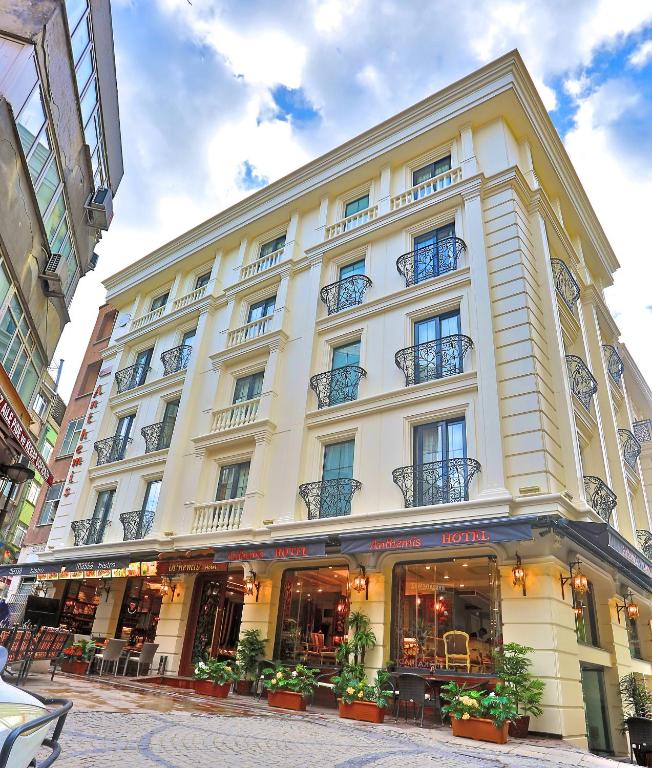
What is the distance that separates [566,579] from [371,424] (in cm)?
512

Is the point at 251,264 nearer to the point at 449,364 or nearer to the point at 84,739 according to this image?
the point at 449,364

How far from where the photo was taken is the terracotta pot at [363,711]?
8977 mm

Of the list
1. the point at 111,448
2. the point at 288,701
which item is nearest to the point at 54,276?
the point at 111,448

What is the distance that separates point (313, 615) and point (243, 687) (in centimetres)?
208

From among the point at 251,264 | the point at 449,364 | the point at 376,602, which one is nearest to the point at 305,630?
the point at 376,602

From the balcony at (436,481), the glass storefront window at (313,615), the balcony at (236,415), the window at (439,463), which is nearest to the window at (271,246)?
the balcony at (236,415)

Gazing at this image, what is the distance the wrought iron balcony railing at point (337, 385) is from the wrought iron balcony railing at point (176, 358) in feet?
19.9

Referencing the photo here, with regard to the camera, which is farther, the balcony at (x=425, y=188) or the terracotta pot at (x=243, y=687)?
the balcony at (x=425, y=188)

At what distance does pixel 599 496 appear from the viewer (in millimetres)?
12031

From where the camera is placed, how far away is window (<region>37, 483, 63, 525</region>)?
2011 cm

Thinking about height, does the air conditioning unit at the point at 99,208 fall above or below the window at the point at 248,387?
above

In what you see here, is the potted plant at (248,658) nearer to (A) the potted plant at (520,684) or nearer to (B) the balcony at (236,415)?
(A) the potted plant at (520,684)

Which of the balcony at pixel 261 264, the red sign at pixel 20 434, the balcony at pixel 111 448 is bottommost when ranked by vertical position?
the red sign at pixel 20 434

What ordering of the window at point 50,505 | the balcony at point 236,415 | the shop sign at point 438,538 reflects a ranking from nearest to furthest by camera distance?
1. the shop sign at point 438,538
2. the balcony at point 236,415
3. the window at point 50,505
